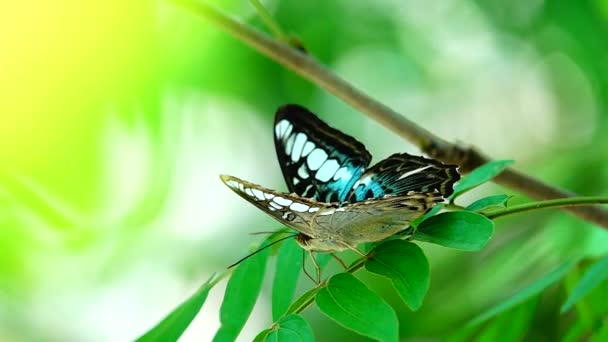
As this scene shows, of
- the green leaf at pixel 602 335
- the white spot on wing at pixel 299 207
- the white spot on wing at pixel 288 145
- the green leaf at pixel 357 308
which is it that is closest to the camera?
the green leaf at pixel 357 308

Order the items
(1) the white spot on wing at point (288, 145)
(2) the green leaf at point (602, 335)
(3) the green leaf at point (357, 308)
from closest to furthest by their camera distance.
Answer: (3) the green leaf at point (357, 308) → (2) the green leaf at point (602, 335) → (1) the white spot on wing at point (288, 145)

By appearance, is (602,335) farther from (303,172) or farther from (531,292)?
(303,172)

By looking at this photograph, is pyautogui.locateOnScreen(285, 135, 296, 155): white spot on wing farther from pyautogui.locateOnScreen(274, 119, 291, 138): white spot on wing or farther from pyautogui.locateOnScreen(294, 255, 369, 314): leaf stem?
pyautogui.locateOnScreen(294, 255, 369, 314): leaf stem

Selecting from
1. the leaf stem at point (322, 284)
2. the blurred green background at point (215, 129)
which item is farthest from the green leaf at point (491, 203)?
the blurred green background at point (215, 129)

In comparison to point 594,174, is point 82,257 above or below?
above

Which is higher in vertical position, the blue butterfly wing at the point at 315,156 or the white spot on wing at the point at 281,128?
the white spot on wing at the point at 281,128

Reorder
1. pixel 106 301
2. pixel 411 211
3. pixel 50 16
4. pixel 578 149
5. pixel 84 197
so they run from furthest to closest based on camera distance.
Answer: pixel 106 301, pixel 578 149, pixel 84 197, pixel 50 16, pixel 411 211

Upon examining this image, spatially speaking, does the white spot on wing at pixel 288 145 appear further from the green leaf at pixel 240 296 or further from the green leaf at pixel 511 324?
the green leaf at pixel 511 324

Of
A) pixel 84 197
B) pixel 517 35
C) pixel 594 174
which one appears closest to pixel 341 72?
pixel 517 35

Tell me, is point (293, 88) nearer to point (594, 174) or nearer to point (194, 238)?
point (194, 238)
